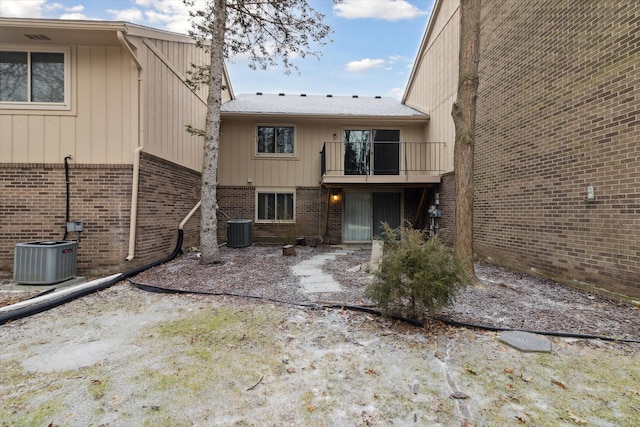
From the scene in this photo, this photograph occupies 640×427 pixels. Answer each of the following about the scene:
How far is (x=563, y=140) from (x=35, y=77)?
393 inches

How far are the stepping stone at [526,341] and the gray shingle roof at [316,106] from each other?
29.2ft

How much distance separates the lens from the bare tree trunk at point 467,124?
4934 mm

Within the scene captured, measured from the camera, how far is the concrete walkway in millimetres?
4824

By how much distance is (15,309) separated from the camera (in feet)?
12.0

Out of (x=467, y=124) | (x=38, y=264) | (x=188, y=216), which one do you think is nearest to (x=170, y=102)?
(x=188, y=216)

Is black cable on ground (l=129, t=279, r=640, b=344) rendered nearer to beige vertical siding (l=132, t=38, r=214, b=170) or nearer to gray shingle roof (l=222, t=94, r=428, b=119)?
beige vertical siding (l=132, t=38, r=214, b=170)

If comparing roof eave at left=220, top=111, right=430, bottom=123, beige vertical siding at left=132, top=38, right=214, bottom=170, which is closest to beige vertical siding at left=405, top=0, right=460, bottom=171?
roof eave at left=220, top=111, right=430, bottom=123

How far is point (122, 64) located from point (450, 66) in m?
8.82

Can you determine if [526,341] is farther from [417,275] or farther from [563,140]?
[563,140]

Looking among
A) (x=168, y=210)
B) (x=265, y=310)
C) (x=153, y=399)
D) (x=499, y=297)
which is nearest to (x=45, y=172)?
(x=168, y=210)

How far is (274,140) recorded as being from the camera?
1103cm

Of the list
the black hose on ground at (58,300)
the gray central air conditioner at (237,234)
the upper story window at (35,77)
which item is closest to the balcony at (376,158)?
the gray central air conditioner at (237,234)

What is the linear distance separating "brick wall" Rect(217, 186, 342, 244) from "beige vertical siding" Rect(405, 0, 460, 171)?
4347 mm

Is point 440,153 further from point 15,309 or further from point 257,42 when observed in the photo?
point 15,309
